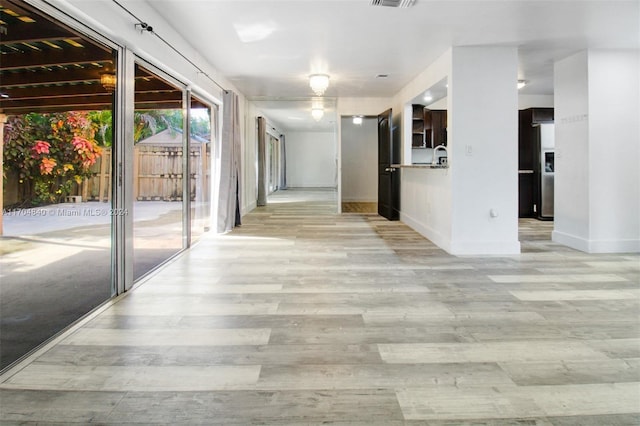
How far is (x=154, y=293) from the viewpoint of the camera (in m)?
3.38

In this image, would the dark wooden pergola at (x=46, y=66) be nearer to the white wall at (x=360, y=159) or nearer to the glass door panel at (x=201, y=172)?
the glass door panel at (x=201, y=172)

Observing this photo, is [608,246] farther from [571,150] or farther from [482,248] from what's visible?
[482,248]

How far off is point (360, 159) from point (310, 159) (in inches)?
256

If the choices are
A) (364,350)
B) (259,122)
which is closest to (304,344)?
(364,350)

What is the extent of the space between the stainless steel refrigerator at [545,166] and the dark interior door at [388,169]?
2.60 m

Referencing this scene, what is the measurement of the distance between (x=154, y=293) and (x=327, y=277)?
1467 millimetres

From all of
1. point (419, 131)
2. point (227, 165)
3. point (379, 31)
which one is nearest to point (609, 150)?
point (379, 31)

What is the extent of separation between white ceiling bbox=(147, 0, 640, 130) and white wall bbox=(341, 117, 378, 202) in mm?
5630

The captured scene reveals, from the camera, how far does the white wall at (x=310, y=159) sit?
18109mm

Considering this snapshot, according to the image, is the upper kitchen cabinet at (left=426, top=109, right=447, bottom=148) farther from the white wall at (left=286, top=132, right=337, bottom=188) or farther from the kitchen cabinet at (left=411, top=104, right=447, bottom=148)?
the white wall at (left=286, top=132, right=337, bottom=188)

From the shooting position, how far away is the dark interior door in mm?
7988

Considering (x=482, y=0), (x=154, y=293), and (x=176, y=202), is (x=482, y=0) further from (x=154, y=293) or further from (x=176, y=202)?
(x=176, y=202)

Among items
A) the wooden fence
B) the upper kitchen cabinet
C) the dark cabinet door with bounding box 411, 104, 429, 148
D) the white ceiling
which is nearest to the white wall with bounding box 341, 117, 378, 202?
the dark cabinet door with bounding box 411, 104, 429, 148

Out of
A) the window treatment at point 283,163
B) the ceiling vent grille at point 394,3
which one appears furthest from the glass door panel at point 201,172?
the window treatment at point 283,163
